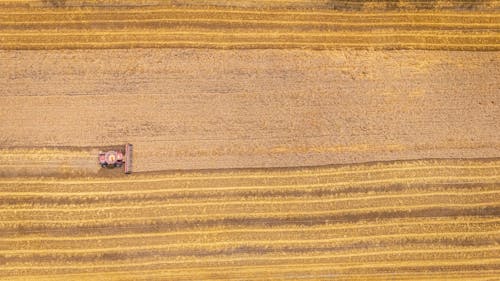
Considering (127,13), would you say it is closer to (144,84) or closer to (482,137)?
(144,84)

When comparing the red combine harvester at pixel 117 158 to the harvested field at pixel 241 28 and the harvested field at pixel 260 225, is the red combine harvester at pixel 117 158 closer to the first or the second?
the harvested field at pixel 260 225

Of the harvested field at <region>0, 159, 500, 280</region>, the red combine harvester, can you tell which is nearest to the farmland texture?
the harvested field at <region>0, 159, 500, 280</region>

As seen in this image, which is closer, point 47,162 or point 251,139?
point 47,162

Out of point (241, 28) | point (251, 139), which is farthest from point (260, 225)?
point (241, 28)

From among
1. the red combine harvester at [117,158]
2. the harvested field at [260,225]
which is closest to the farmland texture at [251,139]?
the harvested field at [260,225]

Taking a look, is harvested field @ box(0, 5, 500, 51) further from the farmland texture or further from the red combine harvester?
the red combine harvester

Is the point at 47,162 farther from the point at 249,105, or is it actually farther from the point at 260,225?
the point at 260,225
